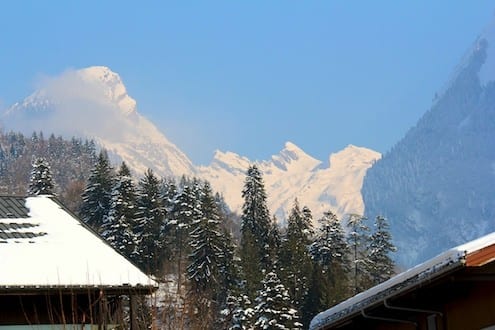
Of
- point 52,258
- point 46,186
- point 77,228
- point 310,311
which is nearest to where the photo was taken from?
point 52,258

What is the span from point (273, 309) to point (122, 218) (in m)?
18.3

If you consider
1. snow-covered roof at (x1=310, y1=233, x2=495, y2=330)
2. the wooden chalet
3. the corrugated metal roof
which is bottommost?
snow-covered roof at (x1=310, y1=233, x2=495, y2=330)

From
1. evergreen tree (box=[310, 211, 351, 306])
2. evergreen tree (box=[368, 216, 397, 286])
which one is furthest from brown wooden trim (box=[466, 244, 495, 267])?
evergreen tree (box=[368, 216, 397, 286])

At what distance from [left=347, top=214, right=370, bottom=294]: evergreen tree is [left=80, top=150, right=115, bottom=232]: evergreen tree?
69.0 feet

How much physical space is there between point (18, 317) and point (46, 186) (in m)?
63.2

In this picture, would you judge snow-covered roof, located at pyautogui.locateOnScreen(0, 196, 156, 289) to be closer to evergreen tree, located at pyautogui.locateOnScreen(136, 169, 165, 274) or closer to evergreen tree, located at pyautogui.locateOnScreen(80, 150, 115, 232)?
evergreen tree, located at pyautogui.locateOnScreen(136, 169, 165, 274)

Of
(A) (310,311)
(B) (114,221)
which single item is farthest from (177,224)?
(A) (310,311)

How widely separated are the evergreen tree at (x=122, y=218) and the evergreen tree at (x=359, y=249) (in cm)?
1807

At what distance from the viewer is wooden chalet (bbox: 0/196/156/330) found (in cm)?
1644

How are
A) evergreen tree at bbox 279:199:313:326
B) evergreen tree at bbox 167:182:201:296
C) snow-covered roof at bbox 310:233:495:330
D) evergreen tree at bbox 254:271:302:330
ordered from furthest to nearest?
evergreen tree at bbox 167:182:201:296, evergreen tree at bbox 279:199:313:326, evergreen tree at bbox 254:271:302:330, snow-covered roof at bbox 310:233:495:330

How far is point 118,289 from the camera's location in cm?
1678

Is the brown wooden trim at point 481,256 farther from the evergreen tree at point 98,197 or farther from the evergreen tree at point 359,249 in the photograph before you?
the evergreen tree at point 98,197

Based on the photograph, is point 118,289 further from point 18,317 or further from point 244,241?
point 244,241

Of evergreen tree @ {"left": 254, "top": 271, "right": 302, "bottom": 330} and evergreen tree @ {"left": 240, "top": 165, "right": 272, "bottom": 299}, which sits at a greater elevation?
evergreen tree @ {"left": 240, "top": 165, "right": 272, "bottom": 299}
